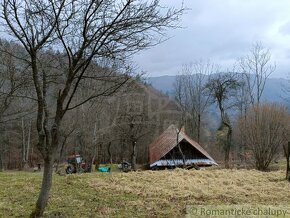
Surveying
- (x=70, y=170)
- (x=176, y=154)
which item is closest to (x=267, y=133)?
(x=176, y=154)

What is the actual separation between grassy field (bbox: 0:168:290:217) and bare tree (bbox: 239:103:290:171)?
7151 millimetres

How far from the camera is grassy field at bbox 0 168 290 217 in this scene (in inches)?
280

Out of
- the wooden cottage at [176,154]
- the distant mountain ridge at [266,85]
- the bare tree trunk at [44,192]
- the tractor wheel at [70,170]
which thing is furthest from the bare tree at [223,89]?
the bare tree trunk at [44,192]

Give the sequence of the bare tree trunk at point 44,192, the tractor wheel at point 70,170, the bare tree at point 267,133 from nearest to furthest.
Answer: the bare tree trunk at point 44,192 < the bare tree at point 267,133 < the tractor wheel at point 70,170

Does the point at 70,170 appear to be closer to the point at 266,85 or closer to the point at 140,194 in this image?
the point at 140,194

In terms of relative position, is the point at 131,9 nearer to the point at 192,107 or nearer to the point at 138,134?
the point at 138,134

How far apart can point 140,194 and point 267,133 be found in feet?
40.2

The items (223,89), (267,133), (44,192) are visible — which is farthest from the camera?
(223,89)

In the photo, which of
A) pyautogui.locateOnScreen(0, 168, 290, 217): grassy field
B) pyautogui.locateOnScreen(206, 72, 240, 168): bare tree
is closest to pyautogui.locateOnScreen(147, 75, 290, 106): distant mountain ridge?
pyautogui.locateOnScreen(206, 72, 240, 168): bare tree

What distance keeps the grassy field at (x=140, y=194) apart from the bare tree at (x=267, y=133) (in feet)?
23.5

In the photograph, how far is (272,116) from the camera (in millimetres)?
19281

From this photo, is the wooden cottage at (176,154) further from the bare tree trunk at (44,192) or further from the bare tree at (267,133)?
the bare tree trunk at (44,192)

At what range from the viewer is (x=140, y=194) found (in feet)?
29.1

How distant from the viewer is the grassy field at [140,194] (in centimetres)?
712
